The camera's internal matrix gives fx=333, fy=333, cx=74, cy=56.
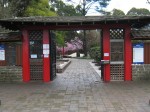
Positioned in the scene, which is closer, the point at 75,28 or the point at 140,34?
the point at 140,34

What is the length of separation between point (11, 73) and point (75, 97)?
17.0 ft

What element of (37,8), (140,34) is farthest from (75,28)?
(37,8)

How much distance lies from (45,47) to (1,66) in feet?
7.19

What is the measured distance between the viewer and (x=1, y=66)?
49.6 feet

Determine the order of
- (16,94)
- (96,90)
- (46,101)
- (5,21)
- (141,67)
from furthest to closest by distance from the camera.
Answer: (141,67) → (5,21) → (96,90) → (16,94) → (46,101)

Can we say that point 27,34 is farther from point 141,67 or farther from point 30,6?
point 30,6

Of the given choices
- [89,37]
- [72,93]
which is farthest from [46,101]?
[89,37]

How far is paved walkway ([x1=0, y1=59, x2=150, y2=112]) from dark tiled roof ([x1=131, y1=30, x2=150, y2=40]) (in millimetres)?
2040

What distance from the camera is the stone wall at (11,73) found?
49.4ft

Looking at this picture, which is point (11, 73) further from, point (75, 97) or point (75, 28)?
point (75, 97)

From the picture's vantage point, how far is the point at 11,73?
1509 centimetres

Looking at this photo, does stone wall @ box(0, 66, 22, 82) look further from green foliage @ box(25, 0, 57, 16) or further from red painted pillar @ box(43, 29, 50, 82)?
green foliage @ box(25, 0, 57, 16)

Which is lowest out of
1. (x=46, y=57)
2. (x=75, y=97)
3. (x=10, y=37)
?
(x=75, y=97)

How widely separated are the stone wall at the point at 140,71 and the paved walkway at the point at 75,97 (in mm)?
921
